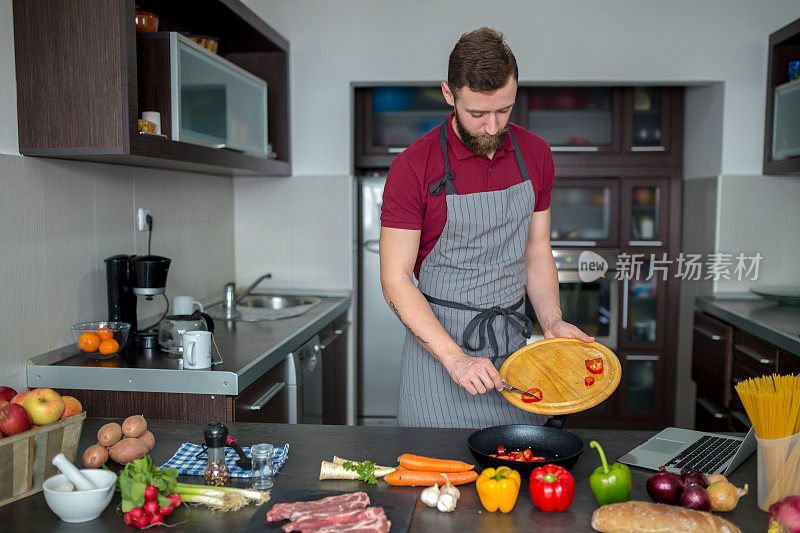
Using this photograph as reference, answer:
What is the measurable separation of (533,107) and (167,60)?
8.00ft

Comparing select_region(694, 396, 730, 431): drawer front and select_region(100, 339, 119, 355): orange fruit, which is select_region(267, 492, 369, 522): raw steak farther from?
select_region(694, 396, 730, 431): drawer front

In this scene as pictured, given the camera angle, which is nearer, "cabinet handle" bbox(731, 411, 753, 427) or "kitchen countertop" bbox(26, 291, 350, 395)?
"kitchen countertop" bbox(26, 291, 350, 395)

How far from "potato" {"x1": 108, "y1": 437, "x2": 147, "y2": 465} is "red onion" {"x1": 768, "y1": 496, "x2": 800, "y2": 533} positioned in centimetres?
116

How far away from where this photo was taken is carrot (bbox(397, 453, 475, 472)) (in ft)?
4.70

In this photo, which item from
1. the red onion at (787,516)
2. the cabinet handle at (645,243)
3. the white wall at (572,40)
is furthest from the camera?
the cabinet handle at (645,243)

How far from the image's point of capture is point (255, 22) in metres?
3.25

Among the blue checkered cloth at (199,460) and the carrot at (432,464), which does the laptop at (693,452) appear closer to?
the carrot at (432,464)

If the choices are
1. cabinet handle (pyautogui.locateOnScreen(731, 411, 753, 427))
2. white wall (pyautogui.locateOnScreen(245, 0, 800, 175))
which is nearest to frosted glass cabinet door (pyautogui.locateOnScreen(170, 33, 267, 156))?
white wall (pyautogui.locateOnScreen(245, 0, 800, 175))

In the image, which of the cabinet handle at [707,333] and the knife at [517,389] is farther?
the cabinet handle at [707,333]

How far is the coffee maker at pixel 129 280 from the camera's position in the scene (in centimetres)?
246

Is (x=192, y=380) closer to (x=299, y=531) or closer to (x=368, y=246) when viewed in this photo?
(x=299, y=531)

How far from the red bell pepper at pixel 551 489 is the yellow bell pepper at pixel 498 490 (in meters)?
0.04

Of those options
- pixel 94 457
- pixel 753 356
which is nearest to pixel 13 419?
pixel 94 457

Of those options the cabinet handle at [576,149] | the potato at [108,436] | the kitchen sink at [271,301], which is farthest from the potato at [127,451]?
the cabinet handle at [576,149]
